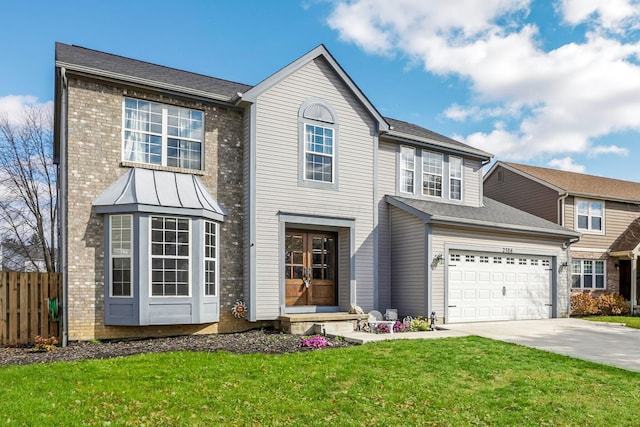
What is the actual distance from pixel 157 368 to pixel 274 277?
5410mm

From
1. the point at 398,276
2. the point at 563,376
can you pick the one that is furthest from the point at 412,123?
the point at 563,376

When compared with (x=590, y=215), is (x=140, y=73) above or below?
above

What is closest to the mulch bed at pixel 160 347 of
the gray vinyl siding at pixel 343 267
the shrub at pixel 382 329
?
the shrub at pixel 382 329

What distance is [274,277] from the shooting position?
13.6 m

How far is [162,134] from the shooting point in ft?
42.2

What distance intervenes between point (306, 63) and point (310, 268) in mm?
5970

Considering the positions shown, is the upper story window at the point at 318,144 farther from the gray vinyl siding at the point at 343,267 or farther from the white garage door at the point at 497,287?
the white garage door at the point at 497,287

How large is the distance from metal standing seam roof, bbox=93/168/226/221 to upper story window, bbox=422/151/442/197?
7.66 meters

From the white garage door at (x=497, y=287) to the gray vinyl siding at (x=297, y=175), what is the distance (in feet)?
8.96

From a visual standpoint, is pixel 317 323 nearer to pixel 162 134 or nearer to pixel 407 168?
pixel 162 134

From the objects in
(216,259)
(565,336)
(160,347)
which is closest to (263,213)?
(216,259)

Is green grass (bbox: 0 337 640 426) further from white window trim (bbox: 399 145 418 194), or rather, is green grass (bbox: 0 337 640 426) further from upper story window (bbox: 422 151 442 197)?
upper story window (bbox: 422 151 442 197)

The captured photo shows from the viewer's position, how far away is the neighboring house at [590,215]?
2228 cm

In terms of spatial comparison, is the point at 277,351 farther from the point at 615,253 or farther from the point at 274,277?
the point at 615,253
